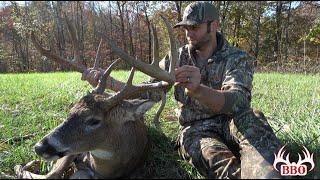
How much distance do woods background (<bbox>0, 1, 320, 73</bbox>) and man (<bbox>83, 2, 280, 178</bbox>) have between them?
29163 millimetres

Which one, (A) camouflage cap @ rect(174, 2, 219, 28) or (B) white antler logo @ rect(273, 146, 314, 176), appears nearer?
(B) white antler logo @ rect(273, 146, 314, 176)

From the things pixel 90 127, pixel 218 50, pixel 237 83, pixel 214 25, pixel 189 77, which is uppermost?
pixel 214 25

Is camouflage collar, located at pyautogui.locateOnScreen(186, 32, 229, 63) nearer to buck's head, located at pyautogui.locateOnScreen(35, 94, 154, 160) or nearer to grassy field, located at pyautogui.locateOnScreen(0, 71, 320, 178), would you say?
grassy field, located at pyautogui.locateOnScreen(0, 71, 320, 178)

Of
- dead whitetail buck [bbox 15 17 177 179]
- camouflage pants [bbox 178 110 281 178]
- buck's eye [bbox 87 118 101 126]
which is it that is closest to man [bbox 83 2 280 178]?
camouflage pants [bbox 178 110 281 178]

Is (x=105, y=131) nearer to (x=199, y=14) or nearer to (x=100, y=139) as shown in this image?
(x=100, y=139)

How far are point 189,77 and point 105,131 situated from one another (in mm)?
941

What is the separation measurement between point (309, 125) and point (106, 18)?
37.9m

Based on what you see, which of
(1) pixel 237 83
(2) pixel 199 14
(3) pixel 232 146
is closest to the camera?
(1) pixel 237 83

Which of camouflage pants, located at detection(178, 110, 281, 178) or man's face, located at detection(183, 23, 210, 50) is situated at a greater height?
man's face, located at detection(183, 23, 210, 50)

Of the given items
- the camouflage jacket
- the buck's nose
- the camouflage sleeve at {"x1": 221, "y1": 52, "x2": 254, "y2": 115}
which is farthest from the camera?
the camouflage jacket

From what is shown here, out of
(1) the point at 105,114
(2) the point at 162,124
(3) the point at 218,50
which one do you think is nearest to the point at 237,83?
(3) the point at 218,50

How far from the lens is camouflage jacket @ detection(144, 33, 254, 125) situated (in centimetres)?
503

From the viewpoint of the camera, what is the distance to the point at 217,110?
4.92 metres

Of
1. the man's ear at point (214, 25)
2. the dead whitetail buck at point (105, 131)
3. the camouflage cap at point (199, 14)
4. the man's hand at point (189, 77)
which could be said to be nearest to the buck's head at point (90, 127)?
the dead whitetail buck at point (105, 131)
